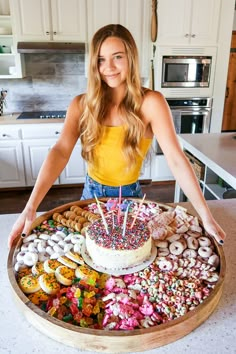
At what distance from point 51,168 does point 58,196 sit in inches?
94.2

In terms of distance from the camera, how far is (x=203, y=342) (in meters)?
0.75

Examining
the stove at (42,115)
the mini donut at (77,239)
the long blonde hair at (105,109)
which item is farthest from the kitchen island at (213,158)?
the stove at (42,115)

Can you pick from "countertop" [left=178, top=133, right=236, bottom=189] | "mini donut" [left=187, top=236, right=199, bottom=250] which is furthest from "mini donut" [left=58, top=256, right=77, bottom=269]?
"countertop" [left=178, top=133, right=236, bottom=189]

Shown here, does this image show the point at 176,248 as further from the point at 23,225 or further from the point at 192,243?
the point at 23,225

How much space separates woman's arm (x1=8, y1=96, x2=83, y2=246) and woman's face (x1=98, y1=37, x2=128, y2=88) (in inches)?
8.7

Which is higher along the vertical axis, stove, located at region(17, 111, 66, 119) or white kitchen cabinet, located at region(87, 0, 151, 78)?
white kitchen cabinet, located at region(87, 0, 151, 78)

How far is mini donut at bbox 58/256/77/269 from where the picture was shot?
0.93 metres

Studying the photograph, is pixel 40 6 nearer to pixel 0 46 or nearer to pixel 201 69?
pixel 0 46

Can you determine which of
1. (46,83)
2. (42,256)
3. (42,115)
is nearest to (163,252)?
(42,256)

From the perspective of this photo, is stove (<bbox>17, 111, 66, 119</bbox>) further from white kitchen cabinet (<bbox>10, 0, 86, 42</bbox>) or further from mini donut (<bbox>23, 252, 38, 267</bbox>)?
mini donut (<bbox>23, 252, 38, 267</bbox>)

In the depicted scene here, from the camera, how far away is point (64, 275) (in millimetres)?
885

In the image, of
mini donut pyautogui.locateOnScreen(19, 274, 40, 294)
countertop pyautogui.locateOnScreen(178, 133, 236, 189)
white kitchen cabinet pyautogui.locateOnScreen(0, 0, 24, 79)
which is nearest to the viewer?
mini donut pyautogui.locateOnScreen(19, 274, 40, 294)

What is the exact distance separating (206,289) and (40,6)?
3280mm

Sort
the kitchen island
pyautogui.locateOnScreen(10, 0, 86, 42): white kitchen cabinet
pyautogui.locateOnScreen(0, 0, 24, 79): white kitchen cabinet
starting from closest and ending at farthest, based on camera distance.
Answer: the kitchen island → pyautogui.locateOnScreen(10, 0, 86, 42): white kitchen cabinet → pyautogui.locateOnScreen(0, 0, 24, 79): white kitchen cabinet
